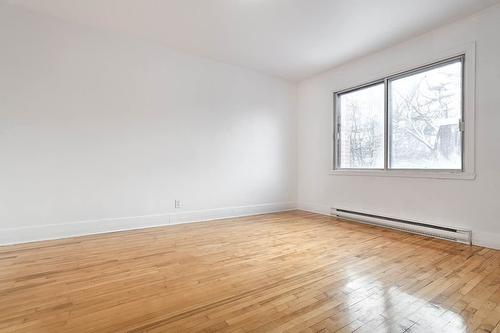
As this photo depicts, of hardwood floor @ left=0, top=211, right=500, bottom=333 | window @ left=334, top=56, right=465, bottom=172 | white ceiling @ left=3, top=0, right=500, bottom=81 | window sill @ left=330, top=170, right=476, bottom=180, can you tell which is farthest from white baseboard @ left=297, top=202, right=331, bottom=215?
white ceiling @ left=3, top=0, right=500, bottom=81

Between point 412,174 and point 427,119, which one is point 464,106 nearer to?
point 427,119

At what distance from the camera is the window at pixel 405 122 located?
10.00ft

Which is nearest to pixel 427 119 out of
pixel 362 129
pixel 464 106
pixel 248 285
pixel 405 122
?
pixel 405 122

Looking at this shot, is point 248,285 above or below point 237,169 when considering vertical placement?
below

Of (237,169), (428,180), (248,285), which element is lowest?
(248,285)

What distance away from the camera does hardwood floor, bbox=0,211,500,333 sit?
1379mm

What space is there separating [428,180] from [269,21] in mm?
2905

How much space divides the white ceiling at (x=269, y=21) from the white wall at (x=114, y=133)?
13.6 inches

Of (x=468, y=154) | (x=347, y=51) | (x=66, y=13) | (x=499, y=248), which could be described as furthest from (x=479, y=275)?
(x=66, y=13)

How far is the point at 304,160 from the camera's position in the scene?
16.7 feet

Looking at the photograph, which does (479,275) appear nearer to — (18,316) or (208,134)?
(18,316)

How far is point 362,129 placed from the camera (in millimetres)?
4172

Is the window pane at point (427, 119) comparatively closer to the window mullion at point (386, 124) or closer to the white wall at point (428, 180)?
the window mullion at point (386, 124)

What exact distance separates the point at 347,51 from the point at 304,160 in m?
2.16
